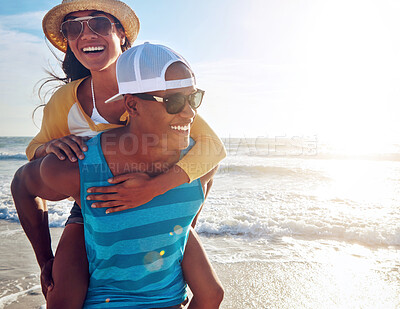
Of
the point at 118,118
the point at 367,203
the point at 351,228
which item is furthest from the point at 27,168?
the point at 367,203

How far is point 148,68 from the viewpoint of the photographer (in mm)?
1645

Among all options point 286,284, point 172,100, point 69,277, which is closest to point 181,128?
point 172,100

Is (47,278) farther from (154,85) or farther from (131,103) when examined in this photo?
(154,85)

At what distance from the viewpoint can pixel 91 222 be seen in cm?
161

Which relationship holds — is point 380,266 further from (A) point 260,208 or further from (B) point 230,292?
(A) point 260,208

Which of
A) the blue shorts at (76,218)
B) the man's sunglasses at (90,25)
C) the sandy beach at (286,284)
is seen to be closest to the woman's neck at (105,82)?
the man's sunglasses at (90,25)

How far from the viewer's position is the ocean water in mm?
3753

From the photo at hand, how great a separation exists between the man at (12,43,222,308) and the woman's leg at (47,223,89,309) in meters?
0.01

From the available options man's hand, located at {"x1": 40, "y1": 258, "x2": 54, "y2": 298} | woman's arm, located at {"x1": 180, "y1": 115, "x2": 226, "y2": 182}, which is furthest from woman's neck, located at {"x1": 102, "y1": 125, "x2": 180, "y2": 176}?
man's hand, located at {"x1": 40, "y1": 258, "x2": 54, "y2": 298}

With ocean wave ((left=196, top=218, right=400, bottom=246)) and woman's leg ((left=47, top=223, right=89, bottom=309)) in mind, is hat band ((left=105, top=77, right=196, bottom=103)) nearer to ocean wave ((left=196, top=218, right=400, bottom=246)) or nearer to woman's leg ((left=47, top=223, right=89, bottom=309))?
woman's leg ((left=47, top=223, right=89, bottom=309))

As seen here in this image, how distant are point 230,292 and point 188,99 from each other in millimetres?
2749

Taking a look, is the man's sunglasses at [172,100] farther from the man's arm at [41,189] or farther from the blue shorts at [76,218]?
the blue shorts at [76,218]

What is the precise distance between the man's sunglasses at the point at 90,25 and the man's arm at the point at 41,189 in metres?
1.35

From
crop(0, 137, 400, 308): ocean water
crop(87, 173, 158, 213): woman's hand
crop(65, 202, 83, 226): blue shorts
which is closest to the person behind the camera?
crop(87, 173, 158, 213): woman's hand
